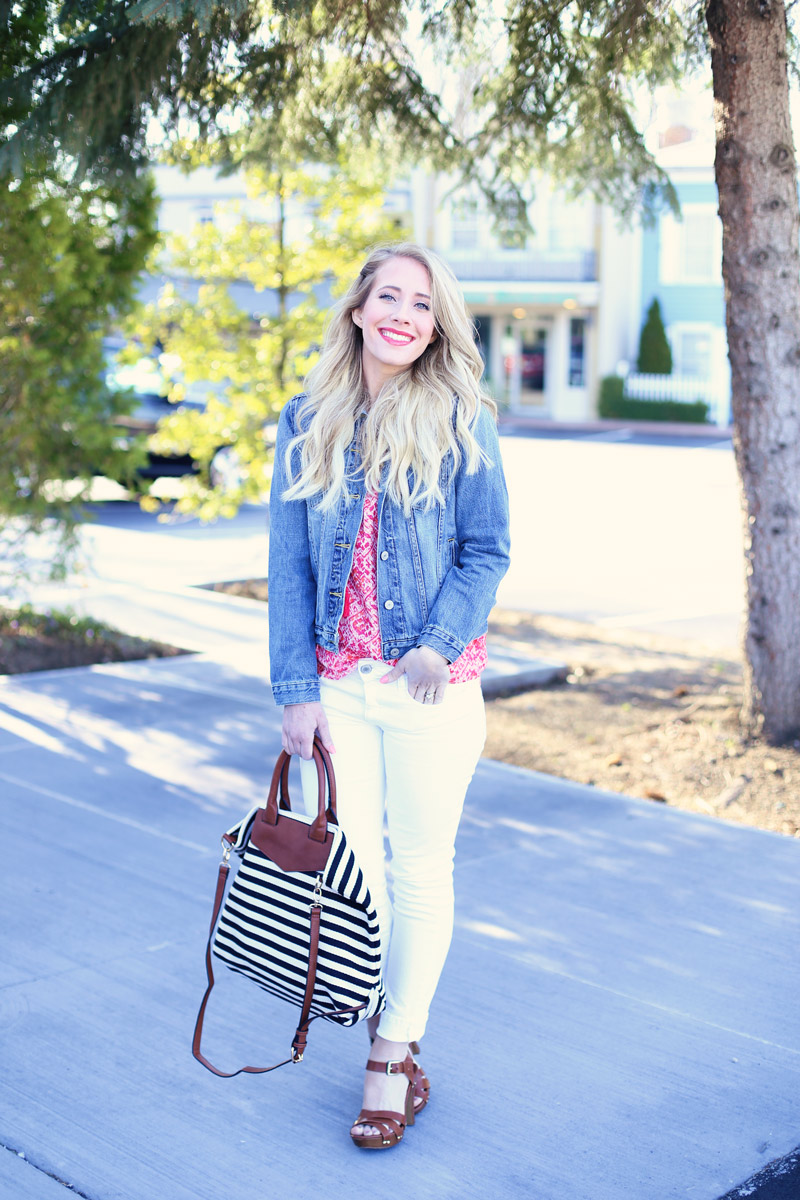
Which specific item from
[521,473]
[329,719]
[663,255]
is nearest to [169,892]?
→ [329,719]

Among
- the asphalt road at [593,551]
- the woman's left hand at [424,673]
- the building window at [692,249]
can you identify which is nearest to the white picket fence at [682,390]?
the building window at [692,249]

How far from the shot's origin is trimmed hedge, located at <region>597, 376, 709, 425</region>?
3197 centimetres

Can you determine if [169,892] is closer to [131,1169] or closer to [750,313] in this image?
[131,1169]

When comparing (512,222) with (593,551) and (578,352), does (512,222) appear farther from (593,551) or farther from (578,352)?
(578,352)

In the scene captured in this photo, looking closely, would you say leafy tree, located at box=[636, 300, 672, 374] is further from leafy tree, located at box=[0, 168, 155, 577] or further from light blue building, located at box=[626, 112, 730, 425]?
leafy tree, located at box=[0, 168, 155, 577]

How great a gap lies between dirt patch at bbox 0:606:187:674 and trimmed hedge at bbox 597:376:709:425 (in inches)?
1027

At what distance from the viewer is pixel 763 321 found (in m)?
5.46

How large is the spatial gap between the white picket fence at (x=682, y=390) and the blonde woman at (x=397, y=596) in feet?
99.8

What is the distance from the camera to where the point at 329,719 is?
2.86m

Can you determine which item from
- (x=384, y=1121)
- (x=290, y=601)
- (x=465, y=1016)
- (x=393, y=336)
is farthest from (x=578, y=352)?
(x=384, y=1121)

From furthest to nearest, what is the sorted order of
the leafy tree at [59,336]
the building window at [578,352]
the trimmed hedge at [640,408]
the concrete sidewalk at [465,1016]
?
1. the building window at [578,352]
2. the trimmed hedge at [640,408]
3. the leafy tree at [59,336]
4. the concrete sidewalk at [465,1016]

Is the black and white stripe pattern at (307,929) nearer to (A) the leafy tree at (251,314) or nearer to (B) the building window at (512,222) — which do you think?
(B) the building window at (512,222)

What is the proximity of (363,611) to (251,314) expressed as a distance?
23.4 feet

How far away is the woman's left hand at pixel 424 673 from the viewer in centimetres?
271
